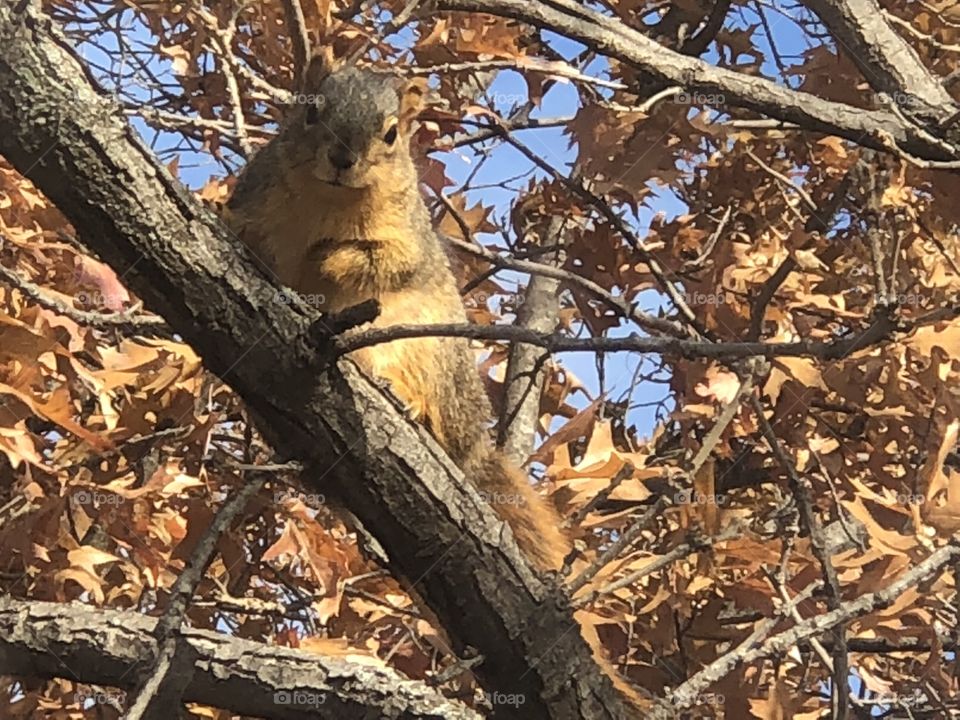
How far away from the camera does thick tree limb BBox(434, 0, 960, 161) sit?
2.83 meters

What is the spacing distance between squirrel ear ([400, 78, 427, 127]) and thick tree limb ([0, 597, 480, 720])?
1.28 metres

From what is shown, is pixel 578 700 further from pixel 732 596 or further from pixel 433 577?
pixel 732 596

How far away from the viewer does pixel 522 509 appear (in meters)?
2.91

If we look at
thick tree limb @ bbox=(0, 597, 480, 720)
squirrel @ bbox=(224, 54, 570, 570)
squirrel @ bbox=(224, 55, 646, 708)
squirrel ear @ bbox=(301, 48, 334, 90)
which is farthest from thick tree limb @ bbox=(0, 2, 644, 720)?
squirrel ear @ bbox=(301, 48, 334, 90)

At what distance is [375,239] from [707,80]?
2.88ft

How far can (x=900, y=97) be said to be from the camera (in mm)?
3070

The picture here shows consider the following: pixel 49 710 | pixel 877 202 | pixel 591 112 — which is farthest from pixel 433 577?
pixel 591 112

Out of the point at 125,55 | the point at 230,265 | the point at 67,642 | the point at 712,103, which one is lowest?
the point at 67,642

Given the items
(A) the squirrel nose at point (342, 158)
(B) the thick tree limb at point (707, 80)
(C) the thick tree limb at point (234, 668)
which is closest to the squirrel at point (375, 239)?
(A) the squirrel nose at point (342, 158)

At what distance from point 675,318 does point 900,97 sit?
0.84 m

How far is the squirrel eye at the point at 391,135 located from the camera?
110 inches

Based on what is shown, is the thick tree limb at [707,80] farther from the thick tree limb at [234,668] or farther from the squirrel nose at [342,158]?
the thick tree limb at [234,668]

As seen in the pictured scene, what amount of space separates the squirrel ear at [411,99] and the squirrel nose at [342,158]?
0.94 feet

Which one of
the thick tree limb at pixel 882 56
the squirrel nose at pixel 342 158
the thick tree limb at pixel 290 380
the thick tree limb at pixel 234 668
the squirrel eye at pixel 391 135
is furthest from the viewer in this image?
the thick tree limb at pixel 882 56
